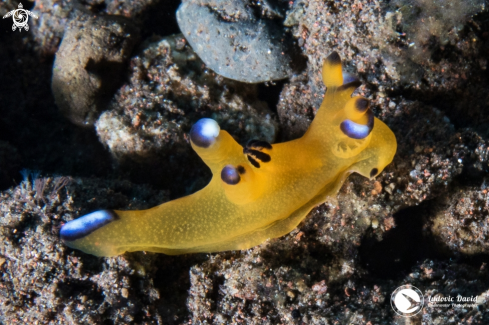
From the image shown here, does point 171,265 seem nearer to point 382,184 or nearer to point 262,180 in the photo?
point 262,180

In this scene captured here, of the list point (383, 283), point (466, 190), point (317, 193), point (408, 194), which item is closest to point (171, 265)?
point (317, 193)

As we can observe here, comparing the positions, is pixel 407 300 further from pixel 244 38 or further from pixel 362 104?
pixel 244 38

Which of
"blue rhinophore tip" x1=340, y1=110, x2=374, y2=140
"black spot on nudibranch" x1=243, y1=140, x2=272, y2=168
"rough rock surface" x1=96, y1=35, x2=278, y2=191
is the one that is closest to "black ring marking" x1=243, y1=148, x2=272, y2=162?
"black spot on nudibranch" x1=243, y1=140, x2=272, y2=168

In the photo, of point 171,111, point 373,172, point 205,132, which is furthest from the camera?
point 171,111

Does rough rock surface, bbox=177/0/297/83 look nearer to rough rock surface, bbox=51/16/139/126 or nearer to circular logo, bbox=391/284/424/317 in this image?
rough rock surface, bbox=51/16/139/126

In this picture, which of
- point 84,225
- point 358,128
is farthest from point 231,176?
point 84,225

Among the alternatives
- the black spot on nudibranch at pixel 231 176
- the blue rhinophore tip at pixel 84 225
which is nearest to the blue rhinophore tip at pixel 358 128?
the black spot on nudibranch at pixel 231 176
